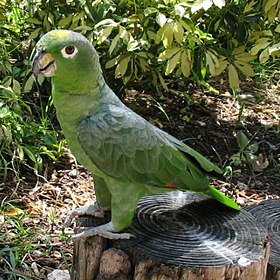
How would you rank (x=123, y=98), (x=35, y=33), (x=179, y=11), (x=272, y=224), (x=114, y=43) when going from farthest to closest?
(x=123, y=98)
(x=35, y=33)
(x=114, y=43)
(x=179, y=11)
(x=272, y=224)

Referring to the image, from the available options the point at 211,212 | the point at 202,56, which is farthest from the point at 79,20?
the point at 211,212

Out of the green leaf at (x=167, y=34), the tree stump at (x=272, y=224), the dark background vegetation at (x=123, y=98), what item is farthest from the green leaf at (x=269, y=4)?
the tree stump at (x=272, y=224)

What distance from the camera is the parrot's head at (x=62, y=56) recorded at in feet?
5.68

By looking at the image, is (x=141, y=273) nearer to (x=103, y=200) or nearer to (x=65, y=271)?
(x=103, y=200)

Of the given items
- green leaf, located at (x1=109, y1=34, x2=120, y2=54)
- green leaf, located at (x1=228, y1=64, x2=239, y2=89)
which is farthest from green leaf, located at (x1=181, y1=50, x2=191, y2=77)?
green leaf, located at (x1=109, y1=34, x2=120, y2=54)

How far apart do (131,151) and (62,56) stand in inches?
14.1

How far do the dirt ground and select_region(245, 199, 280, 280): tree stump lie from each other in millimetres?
534

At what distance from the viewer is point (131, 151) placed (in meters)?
1.84

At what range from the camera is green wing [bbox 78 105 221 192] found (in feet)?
5.92

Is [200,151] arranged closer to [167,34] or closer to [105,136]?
[167,34]

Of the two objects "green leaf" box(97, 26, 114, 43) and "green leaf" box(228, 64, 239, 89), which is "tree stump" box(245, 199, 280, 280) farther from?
"green leaf" box(97, 26, 114, 43)

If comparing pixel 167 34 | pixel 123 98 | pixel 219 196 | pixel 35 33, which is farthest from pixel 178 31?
pixel 219 196

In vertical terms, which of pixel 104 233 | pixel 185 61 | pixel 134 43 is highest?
pixel 134 43

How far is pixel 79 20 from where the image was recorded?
331 cm
